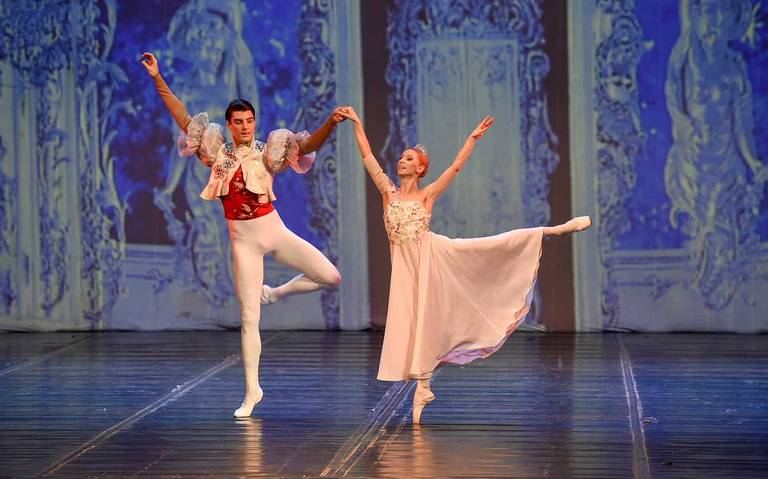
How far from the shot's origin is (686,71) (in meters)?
7.61

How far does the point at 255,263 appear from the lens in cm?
518

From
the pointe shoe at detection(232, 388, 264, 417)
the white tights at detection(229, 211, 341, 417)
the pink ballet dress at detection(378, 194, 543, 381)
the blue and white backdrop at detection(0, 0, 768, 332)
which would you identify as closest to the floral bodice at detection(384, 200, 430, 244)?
the pink ballet dress at detection(378, 194, 543, 381)

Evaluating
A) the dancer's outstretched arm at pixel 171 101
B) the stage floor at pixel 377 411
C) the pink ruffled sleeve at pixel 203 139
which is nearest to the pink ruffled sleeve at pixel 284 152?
the pink ruffled sleeve at pixel 203 139

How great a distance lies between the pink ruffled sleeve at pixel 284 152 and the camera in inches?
204


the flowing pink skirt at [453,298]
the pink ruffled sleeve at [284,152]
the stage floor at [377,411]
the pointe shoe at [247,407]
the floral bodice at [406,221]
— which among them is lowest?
the stage floor at [377,411]

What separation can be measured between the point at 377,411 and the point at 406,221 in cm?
83

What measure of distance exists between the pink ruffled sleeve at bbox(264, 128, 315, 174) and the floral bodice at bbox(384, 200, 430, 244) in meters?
0.42

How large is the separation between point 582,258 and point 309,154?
116 inches

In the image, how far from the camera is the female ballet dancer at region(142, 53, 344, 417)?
5.15 m

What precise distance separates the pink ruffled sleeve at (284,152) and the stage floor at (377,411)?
1013mm

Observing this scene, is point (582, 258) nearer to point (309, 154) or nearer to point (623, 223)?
point (623, 223)

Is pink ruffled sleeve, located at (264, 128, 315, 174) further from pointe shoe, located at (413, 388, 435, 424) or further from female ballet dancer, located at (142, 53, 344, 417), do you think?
pointe shoe, located at (413, 388, 435, 424)

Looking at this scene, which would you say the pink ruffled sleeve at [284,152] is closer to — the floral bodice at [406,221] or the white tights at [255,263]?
the white tights at [255,263]

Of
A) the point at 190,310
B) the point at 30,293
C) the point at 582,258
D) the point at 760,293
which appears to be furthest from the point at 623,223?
the point at 30,293
